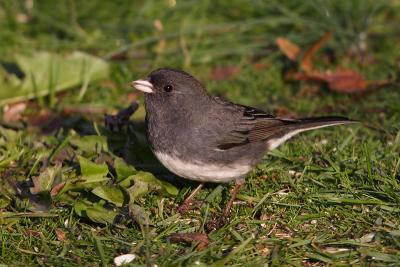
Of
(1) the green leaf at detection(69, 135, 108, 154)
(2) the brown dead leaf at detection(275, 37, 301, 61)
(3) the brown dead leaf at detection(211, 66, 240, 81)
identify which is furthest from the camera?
(3) the brown dead leaf at detection(211, 66, 240, 81)

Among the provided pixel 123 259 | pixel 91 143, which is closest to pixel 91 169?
pixel 91 143

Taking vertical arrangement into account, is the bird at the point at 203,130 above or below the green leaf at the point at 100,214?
above

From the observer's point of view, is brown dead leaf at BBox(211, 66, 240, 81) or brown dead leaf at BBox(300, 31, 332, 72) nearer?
brown dead leaf at BBox(300, 31, 332, 72)

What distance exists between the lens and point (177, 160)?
149 inches

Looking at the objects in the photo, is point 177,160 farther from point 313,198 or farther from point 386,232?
point 386,232

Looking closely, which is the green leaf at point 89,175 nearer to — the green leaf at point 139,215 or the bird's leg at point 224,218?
the green leaf at point 139,215

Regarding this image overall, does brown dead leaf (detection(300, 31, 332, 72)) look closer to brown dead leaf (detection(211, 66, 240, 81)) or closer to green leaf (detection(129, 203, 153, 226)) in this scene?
brown dead leaf (detection(211, 66, 240, 81))

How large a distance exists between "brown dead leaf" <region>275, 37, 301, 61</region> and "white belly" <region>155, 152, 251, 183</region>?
214cm

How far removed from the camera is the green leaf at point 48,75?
5.38m

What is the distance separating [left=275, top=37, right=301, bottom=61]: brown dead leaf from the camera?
5832 mm

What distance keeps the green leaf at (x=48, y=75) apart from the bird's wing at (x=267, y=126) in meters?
1.85

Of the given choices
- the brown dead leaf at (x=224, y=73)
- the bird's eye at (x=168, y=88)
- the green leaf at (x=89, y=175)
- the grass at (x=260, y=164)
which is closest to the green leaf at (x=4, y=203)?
the grass at (x=260, y=164)

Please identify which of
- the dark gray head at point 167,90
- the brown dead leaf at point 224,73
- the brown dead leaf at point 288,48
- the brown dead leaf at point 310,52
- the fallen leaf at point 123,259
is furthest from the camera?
the brown dead leaf at point 224,73

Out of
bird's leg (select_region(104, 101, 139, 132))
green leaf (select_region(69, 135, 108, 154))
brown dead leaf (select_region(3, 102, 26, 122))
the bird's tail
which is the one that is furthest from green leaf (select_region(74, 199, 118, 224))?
brown dead leaf (select_region(3, 102, 26, 122))
